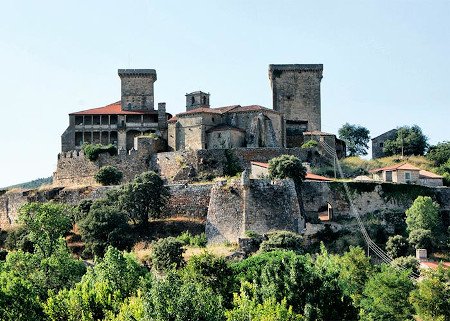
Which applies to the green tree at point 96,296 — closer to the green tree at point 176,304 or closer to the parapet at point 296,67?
the green tree at point 176,304

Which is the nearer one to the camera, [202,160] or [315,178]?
[315,178]

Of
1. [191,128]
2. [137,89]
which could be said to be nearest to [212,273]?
[191,128]

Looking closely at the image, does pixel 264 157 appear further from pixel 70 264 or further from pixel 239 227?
pixel 70 264

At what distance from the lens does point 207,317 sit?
141 ft

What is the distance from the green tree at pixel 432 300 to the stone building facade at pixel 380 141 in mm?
38125

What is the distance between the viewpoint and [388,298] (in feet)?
191

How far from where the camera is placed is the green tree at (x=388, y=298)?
57719 mm

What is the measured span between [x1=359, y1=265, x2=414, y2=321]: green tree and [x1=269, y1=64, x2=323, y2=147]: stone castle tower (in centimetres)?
3602

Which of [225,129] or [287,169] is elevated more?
[225,129]

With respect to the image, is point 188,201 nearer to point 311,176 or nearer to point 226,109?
point 311,176

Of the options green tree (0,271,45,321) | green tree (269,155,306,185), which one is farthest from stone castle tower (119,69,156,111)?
green tree (0,271,45,321)

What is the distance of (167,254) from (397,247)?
17.0 meters

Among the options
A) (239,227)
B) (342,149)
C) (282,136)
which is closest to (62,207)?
(239,227)

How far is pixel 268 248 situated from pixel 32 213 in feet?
68.9
